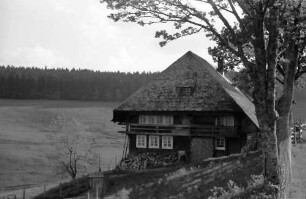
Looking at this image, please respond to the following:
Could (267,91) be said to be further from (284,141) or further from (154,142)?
(154,142)

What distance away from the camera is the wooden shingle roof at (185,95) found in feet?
118

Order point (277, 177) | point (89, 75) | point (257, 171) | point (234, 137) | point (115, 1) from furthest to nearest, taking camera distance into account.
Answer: point (89, 75), point (234, 137), point (257, 171), point (115, 1), point (277, 177)

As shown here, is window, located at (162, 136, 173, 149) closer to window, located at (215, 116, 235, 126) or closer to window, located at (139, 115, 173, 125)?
window, located at (139, 115, 173, 125)

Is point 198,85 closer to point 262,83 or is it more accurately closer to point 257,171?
point 257,171

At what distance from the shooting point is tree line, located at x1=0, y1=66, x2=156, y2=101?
120 m

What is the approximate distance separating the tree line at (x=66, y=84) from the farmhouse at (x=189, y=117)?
8575cm

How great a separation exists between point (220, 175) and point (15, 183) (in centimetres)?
4167

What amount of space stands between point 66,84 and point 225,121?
95218 mm

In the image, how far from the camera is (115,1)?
16312 mm

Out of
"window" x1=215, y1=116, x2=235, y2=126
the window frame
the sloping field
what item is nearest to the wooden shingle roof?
"window" x1=215, y1=116, x2=235, y2=126

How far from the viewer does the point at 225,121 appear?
3672 cm

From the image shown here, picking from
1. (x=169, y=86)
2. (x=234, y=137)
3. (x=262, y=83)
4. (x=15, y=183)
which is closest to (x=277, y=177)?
(x=262, y=83)

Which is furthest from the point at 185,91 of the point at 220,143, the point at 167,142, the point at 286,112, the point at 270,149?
the point at 270,149

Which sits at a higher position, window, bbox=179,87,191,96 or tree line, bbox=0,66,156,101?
tree line, bbox=0,66,156,101
